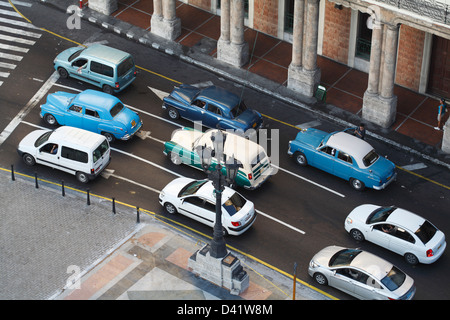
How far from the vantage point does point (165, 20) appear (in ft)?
169

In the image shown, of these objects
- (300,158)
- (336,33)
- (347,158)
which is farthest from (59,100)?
(336,33)

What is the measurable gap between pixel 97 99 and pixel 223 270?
481 inches

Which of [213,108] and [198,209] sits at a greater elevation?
[213,108]

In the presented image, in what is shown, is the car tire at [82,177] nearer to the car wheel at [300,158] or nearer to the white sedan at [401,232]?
the car wheel at [300,158]

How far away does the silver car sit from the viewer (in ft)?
116

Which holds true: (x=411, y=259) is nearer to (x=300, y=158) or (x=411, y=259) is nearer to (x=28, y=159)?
(x=300, y=158)

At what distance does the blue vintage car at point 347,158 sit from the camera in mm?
41375

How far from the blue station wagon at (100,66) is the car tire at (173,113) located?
10.6ft

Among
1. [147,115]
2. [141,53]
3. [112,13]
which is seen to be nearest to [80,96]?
[147,115]

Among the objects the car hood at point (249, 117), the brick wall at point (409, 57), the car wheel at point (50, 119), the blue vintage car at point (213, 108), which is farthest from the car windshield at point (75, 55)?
the brick wall at point (409, 57)

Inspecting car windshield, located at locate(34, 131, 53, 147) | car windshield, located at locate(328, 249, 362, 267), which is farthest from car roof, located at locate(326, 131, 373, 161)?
car windshield, located at locate(34, 131, 53, 147)

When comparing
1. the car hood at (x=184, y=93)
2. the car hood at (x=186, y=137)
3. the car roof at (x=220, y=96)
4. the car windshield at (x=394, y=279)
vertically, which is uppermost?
the car roof at (x=220, y=96)

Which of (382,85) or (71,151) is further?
(382,85)

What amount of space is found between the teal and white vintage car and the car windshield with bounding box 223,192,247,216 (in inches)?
74.4
